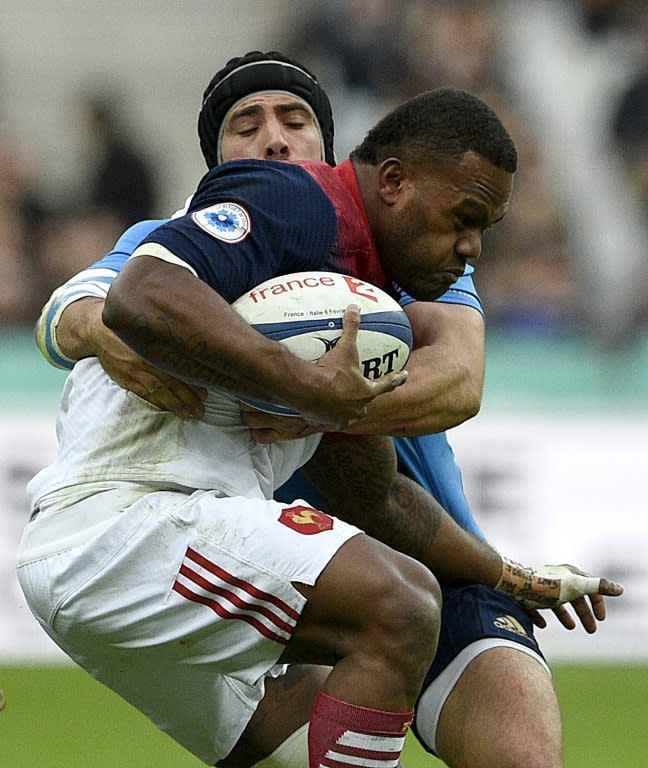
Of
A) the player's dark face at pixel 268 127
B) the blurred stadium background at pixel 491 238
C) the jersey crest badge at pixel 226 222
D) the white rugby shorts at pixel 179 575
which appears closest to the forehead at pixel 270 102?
the player's dark face at pixel 268 127

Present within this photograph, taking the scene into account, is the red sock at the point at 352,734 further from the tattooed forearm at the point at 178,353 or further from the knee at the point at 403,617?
the tattooed forearm at the point at 178,353

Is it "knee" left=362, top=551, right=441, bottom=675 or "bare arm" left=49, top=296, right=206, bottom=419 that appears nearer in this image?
"knee" left=362, top=551, right=441, bottom=675

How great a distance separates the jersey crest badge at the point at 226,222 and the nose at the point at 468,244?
0.67 metres

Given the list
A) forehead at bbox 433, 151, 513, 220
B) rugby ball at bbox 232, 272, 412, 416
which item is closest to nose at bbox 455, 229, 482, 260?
forehead at bbox 433, 151, 513, 220

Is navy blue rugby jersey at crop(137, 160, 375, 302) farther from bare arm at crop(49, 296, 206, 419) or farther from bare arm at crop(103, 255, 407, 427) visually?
bare arm at crop(49, 296, 206, 419)

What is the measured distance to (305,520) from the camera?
3898mm

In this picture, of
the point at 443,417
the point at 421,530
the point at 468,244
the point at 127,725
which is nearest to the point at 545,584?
the point at 421,530

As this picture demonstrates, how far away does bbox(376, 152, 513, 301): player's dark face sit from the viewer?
13.5ft

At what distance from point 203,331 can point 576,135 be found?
8445mm

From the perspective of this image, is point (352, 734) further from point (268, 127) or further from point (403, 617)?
point (268, 127)

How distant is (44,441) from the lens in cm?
927

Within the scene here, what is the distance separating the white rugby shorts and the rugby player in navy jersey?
0.29 m

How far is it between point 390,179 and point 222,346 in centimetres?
78

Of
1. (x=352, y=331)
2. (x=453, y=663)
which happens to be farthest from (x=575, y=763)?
(x=352, y=331)
